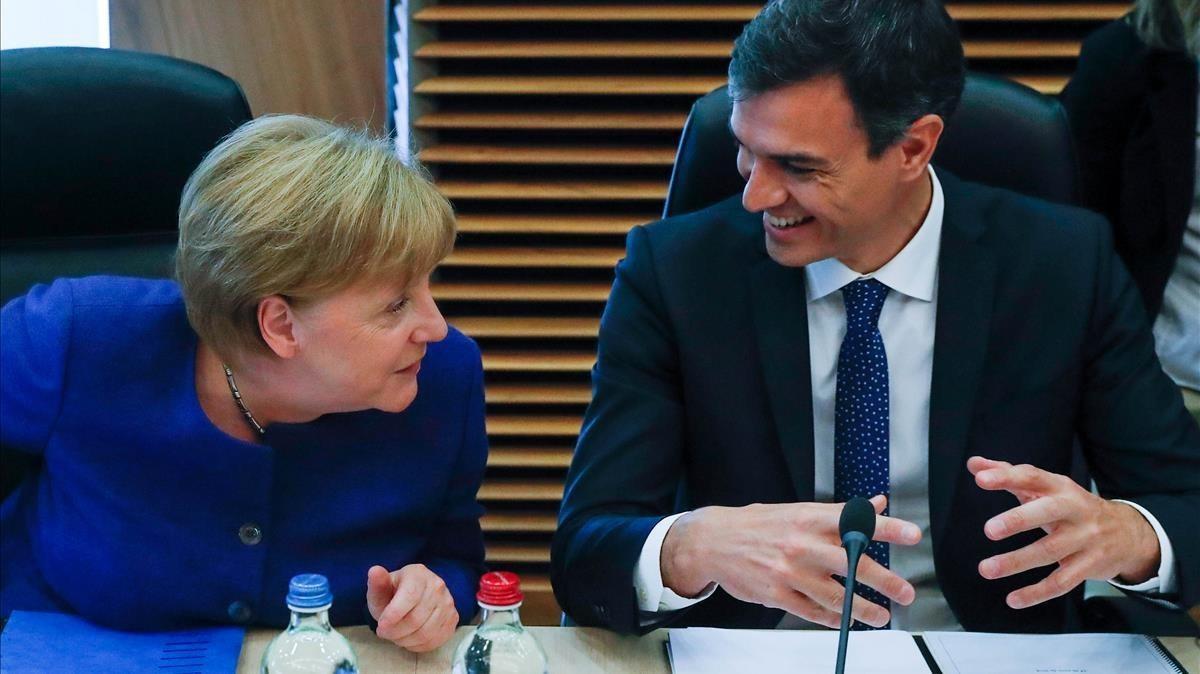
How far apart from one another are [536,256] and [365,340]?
1.47 m

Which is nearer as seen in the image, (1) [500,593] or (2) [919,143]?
(1) [500,593]

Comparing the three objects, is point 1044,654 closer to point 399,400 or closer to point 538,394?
point 399,400

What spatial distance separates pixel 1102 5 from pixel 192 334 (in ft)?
6.66

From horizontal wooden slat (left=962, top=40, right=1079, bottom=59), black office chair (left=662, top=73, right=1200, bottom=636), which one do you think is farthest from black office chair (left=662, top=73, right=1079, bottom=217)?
horizontal wooden slat (left=962, top=40, right=1079, bottom=59)

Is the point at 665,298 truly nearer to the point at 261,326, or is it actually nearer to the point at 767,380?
the point at 767,380

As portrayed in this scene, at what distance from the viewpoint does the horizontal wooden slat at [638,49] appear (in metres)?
2.89

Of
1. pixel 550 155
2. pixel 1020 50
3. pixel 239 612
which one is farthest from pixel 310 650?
pixel 1020 50

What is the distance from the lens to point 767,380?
1840mm

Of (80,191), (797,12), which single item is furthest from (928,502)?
(80,191)

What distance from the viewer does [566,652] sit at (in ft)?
5.14

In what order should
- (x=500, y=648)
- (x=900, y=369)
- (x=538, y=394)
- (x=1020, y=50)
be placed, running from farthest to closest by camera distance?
(x=538, y=394)
(x=1020, y=50)
(x=900, y=369)
(x=500, y=648)

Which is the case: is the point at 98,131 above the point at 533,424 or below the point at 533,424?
above

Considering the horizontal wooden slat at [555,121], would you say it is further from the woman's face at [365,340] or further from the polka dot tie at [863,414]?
the woman's face at [365,340]

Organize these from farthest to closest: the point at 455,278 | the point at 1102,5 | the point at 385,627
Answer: the point at 455,278 → the point at 1102,5 → the point at 385,627
